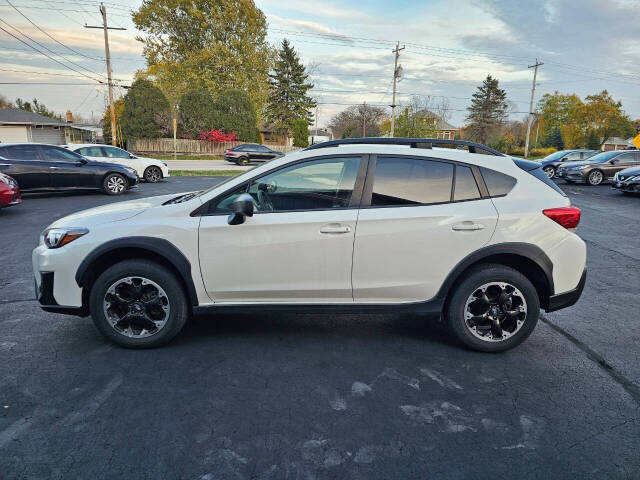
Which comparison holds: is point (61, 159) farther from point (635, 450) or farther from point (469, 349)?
point (635, 450)

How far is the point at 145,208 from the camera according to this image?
12.3ft

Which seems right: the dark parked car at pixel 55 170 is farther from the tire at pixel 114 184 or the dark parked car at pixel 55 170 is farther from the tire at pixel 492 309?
the tire at pixel 492 309

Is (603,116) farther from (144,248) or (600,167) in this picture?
(144,248)

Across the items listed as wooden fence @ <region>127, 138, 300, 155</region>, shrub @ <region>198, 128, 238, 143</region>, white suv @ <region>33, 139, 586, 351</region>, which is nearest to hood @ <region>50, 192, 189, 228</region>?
white suv @ <region>33, 139, 586, 351</region>

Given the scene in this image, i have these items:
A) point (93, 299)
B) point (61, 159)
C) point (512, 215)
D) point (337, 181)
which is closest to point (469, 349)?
point (512, 215)

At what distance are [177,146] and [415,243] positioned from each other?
1597 inches

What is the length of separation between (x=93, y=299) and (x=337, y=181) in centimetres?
221

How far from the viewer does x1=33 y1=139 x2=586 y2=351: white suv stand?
11.3ft

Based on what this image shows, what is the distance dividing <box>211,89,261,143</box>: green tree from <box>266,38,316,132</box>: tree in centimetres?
1328

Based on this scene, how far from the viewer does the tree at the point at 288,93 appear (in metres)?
56.5

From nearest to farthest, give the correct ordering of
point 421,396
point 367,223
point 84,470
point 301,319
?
point 84,470, point 421,396, point 367,223, point 301,319

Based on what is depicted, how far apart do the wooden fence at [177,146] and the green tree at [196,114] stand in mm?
1377

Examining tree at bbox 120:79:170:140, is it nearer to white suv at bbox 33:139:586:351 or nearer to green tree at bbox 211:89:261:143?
green tree at bbox 211:89:261:143

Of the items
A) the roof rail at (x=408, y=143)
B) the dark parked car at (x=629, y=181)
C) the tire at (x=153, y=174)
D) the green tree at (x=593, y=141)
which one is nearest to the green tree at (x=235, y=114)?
the tire at (x=153, y=174)
